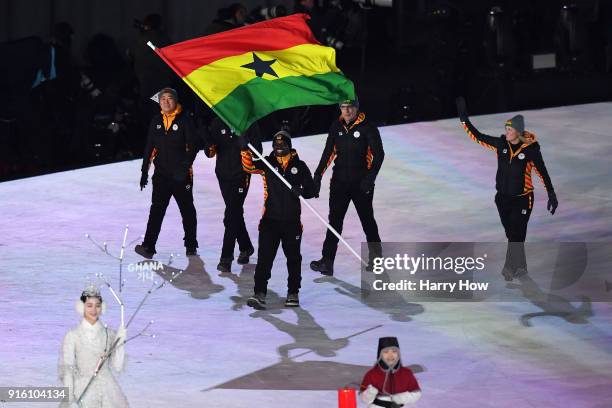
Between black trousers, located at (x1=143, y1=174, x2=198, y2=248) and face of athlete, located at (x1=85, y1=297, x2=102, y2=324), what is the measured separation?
6.07 metres

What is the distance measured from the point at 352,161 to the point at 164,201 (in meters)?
2.02

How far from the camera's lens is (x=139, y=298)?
1634 cm

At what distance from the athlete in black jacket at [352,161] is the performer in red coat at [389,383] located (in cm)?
556

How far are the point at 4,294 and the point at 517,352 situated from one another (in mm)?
4937

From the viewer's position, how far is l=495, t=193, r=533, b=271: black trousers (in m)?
16.7

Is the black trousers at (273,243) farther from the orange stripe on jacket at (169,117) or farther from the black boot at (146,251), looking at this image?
the black boot at (146,251)

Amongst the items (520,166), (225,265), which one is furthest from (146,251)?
(520,166)

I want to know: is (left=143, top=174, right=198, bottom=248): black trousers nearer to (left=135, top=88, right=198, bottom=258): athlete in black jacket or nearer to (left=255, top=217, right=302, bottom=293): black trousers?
(left=135, top=88, right=198, bottom=258): athlete in black jacket

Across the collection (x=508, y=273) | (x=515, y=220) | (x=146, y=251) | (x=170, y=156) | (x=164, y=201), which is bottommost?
(x=508, y=273)

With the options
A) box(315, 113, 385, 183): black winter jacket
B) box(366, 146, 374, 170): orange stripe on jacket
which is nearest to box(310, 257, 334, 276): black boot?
box(315, 113, 385, 183): black winter jacket

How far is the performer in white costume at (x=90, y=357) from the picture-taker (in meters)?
11.4

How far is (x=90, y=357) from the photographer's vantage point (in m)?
11.5

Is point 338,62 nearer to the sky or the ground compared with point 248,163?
nearer to the ground

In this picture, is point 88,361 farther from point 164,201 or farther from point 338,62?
point 338,62
